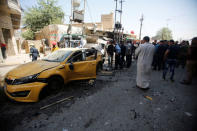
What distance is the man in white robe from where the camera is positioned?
3.65 metres

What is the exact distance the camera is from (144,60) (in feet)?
12.2

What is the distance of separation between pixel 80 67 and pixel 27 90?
1.92 meters

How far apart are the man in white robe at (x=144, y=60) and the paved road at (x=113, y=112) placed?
0.45 meters

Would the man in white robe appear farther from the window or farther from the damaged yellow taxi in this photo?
the window

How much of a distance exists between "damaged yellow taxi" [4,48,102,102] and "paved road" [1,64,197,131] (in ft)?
1.29

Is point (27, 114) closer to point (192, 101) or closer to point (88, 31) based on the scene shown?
point (192, 101)

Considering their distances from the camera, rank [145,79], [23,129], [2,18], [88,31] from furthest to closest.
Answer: [88,31], [2,18], [145,79], [23,129]

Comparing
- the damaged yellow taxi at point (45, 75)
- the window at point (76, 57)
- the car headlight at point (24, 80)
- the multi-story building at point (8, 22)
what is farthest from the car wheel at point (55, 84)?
the multi-story building at point (8, 22)

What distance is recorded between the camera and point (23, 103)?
2.94m

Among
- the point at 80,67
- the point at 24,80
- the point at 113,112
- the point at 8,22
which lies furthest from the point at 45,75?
the point at 8,22

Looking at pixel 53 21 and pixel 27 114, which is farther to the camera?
pixel 53 21

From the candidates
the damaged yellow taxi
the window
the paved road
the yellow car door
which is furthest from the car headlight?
the window

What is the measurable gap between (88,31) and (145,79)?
1896cm

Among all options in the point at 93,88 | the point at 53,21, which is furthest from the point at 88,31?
the point at 93,88
